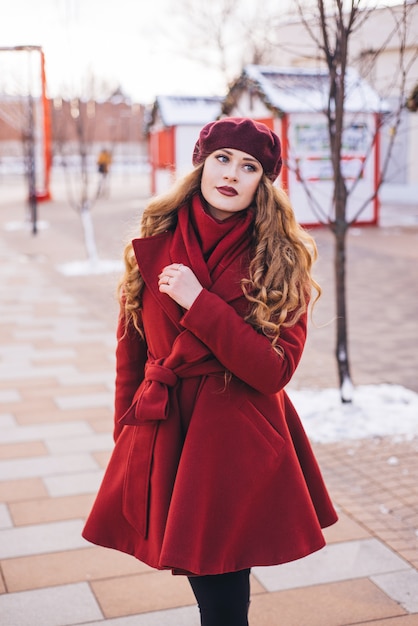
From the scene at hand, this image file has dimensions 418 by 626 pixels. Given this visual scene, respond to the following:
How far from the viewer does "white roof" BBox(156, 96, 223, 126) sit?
81.9 feet

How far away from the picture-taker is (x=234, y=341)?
7.63 ft

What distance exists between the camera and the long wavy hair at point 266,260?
2387 mm

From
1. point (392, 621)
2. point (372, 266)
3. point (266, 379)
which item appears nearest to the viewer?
point (266, 379)

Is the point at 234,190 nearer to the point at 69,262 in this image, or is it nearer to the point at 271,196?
the point at 271,196

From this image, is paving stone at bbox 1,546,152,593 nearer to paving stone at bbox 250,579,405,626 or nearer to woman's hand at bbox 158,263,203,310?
paving stone at bbox 250,579,405,626

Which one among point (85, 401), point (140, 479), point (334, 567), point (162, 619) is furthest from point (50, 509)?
point (140, 479)

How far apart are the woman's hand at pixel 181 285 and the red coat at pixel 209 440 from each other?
3cm

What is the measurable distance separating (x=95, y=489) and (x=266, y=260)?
2615mm

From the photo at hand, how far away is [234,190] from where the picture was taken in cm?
244

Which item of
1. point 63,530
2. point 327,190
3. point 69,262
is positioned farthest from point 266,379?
point 327,190

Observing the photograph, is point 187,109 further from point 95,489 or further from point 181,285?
point 181,285

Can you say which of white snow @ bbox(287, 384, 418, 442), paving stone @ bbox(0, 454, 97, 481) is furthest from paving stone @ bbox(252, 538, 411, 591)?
paving stone @ bbox(0, 454, 97, 481)

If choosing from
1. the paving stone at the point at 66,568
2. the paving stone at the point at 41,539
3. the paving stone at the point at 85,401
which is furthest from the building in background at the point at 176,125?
the paving stone at the point at 66,568

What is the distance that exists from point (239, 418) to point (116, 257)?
12467mm
